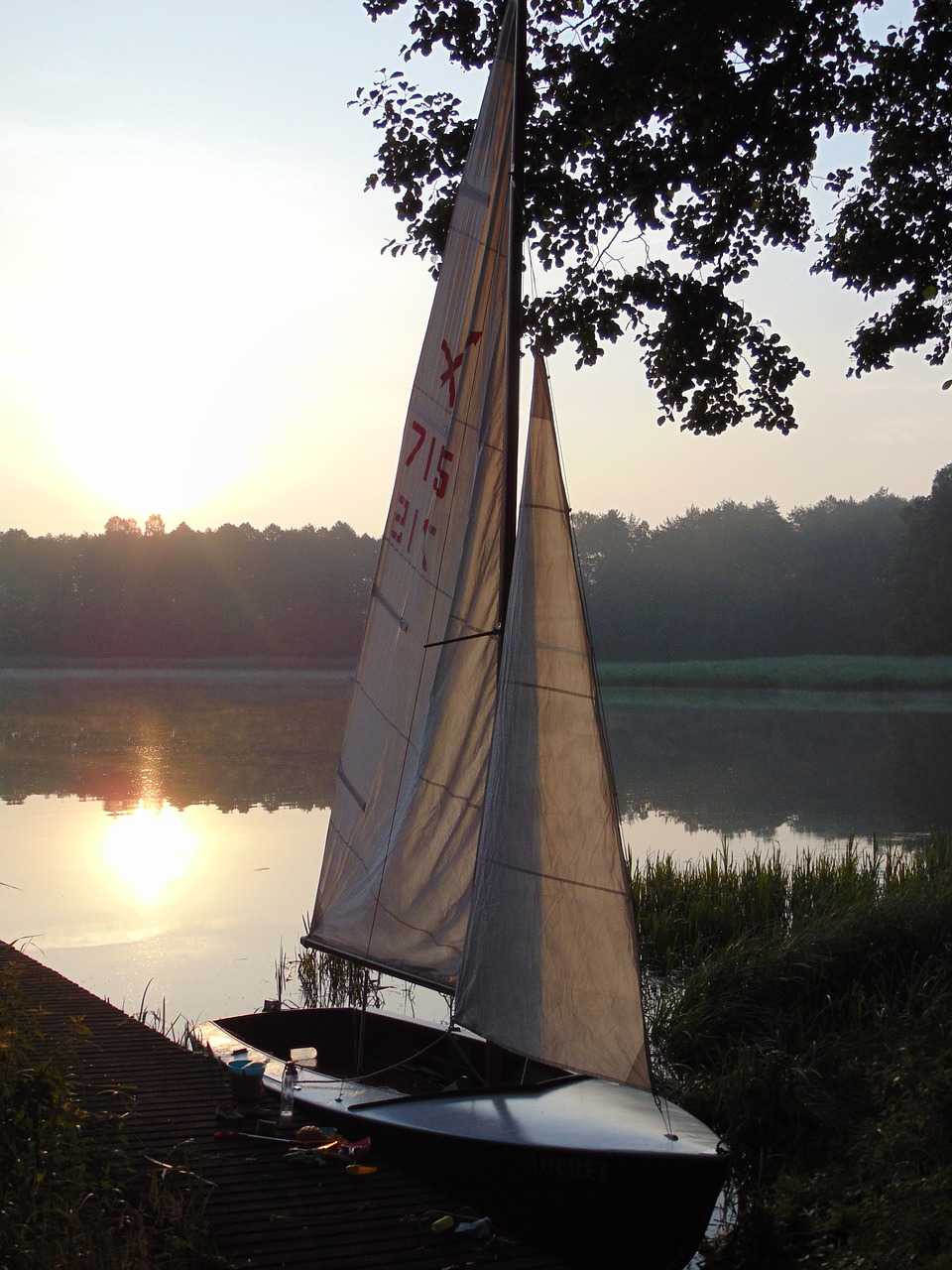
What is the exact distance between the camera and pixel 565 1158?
4262mm

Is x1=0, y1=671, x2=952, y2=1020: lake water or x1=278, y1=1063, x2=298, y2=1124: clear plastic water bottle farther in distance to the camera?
x1=0, y1=671, x2=952, y2=1020: lake water

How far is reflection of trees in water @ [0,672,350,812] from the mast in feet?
43.8

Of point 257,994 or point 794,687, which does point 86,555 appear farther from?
point 257,994

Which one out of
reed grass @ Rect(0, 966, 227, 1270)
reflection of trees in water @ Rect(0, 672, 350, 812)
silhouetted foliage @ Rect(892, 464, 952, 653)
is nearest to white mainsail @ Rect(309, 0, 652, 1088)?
reed grass @ Rect(0, 966, 227, 1270)

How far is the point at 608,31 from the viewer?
8602 mm

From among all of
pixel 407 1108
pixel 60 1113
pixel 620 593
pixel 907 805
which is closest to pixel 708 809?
pixel 907 805

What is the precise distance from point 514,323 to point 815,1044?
4.15 meters

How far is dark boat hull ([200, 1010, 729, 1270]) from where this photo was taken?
13.8ft

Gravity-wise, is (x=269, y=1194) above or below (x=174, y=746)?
above

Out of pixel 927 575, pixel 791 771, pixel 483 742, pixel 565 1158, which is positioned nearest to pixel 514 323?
pixel 483 742

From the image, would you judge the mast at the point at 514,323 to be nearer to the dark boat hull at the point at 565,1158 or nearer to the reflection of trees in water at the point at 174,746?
the dark boat hull at the point at 565,1158

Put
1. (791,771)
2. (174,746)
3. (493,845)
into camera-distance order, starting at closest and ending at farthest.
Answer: (493,845)
(791,771)
(174,746)

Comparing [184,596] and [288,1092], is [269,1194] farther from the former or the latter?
[184,596]

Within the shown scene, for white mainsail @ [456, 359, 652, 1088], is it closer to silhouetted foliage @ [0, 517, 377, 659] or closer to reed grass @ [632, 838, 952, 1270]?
reed grass @ [632, 838, 952, 1270]
